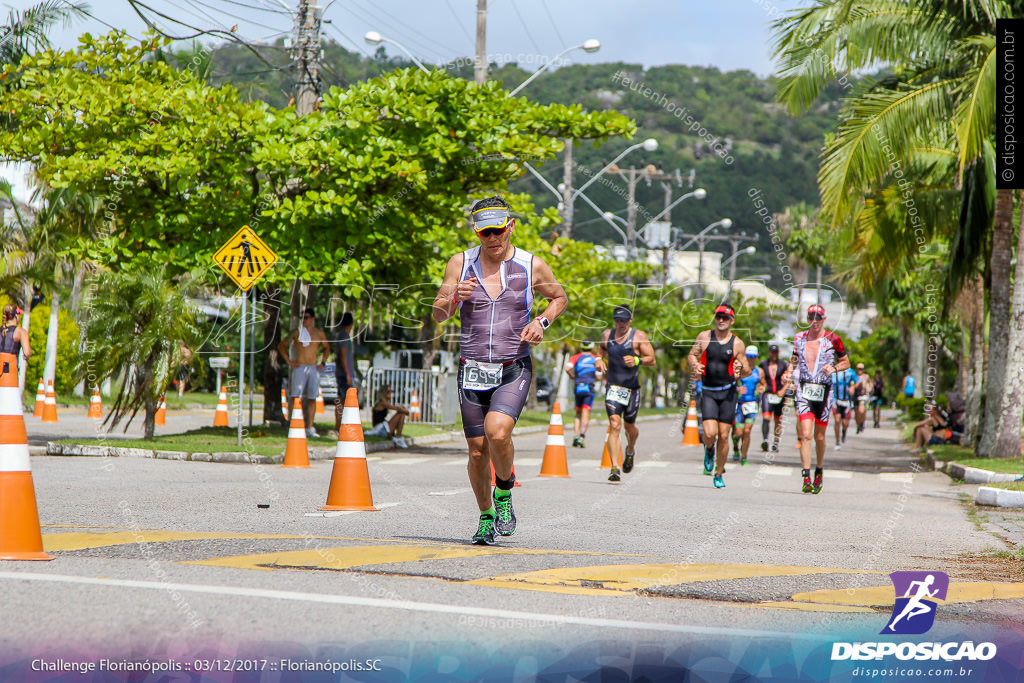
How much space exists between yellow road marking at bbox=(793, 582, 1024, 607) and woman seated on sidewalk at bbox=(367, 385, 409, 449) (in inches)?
584

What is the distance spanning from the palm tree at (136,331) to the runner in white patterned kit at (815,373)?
8.32 metres

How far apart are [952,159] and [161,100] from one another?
14.2 meters

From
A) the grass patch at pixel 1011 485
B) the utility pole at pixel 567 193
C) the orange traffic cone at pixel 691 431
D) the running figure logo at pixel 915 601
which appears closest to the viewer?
the running figure logo at pixel 915 601

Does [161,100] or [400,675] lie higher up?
[161,100]

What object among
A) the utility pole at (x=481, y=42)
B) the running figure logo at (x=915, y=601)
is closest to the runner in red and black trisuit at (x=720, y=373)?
the running figure logo at (x=915, y=601)

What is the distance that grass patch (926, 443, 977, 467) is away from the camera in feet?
64.0

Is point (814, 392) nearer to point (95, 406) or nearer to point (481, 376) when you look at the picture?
point (481, 376)

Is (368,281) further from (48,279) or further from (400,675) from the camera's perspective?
(400,675)

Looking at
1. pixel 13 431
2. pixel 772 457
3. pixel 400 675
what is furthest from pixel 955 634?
pixel 772 457

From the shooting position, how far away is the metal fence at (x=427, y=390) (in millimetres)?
25766

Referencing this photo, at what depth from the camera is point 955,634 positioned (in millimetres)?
4660

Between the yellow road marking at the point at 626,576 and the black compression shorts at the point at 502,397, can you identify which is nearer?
the yellow road marking at the point at 626,576

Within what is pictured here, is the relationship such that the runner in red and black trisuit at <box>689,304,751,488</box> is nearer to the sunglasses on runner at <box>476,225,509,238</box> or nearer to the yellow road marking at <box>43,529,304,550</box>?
the sunglasses on runner at <box>476,225,509,238</box>

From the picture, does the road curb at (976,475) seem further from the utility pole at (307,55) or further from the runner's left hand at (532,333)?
the utility pole at (307,55)
